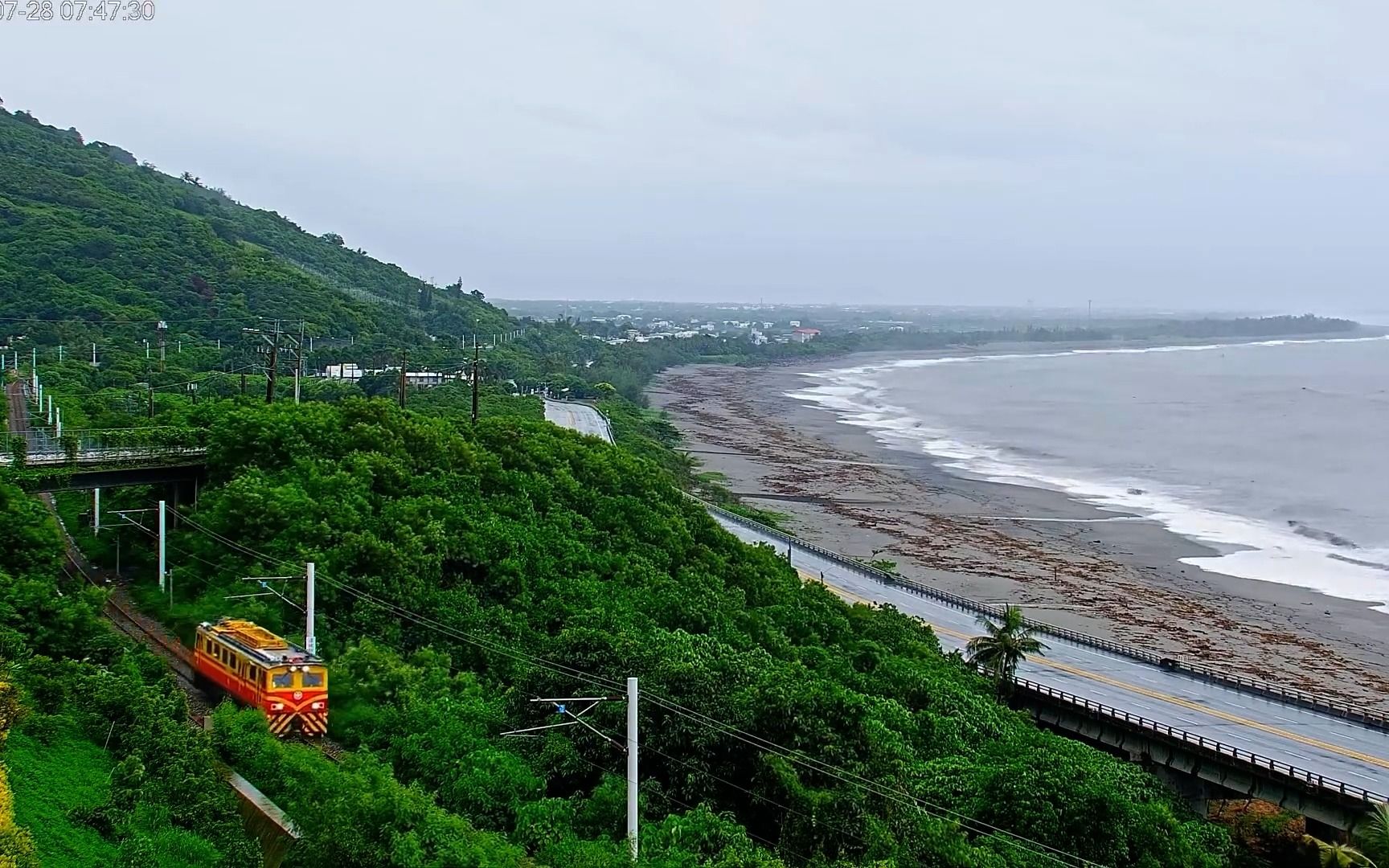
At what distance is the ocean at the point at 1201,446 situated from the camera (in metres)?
64.5

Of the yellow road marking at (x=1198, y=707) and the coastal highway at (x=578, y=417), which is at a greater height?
the coastal highway at (x=578, y=417)

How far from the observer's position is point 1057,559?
62.1 metres

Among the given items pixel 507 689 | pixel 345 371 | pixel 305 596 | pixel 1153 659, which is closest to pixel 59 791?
pixel 507 689

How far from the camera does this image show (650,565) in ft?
121

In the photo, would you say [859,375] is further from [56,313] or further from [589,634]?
[589,634]

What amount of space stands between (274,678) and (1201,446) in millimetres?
90842

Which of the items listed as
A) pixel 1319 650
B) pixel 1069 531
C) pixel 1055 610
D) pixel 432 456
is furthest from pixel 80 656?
pixel 1069 531

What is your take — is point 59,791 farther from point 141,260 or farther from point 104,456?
point 141,260

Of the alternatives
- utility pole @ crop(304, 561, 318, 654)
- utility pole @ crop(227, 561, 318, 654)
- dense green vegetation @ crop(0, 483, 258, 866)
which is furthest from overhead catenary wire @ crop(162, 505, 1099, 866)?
dense green vegetation @ crop(0, 483, 258, 866)

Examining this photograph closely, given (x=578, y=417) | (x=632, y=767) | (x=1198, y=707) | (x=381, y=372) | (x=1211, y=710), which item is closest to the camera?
(x=632, y=767)

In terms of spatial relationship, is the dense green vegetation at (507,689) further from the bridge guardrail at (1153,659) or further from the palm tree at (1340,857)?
the bridge guardrail at (1153,659)

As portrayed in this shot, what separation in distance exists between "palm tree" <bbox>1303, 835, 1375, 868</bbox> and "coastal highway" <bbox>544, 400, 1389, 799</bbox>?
3.39 metres

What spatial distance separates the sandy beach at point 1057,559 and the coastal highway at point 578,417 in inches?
381

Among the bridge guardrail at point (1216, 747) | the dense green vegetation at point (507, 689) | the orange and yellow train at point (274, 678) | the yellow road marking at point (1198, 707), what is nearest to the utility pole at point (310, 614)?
the dense green vegetation at point (507, 689)
